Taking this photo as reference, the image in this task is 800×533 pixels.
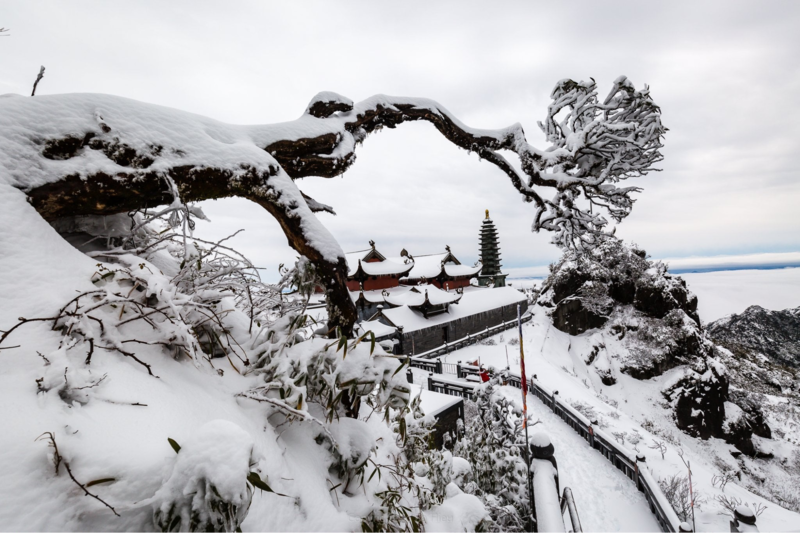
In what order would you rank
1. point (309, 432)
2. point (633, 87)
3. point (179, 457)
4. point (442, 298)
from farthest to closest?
point (442, 298) < point (633, 87) < point (309, 432) < point (179, 457)

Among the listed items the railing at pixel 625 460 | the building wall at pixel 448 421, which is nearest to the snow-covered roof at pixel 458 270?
the railing at pixel 625 460

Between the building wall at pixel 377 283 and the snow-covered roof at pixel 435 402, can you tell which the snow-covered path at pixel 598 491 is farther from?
the building wall at pixel 377 283

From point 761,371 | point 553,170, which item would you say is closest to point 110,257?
point 553,170

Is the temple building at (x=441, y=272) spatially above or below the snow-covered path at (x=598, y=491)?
above

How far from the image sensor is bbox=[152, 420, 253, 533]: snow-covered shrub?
3.05 feet

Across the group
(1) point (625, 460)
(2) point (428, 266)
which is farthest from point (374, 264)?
(1) point (625, 460)

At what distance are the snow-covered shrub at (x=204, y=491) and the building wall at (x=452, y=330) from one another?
16700 mm

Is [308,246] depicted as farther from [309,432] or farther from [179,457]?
[179,457]

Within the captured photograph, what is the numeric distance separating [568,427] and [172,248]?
1063 centimetres

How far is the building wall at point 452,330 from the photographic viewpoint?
19281 millimetres

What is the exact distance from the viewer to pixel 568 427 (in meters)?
9.64

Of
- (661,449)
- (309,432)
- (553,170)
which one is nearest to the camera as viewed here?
(309,432)

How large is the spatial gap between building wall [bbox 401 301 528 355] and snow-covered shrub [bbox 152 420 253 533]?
16700 millimetres

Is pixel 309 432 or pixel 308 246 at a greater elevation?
pixel 308 246
